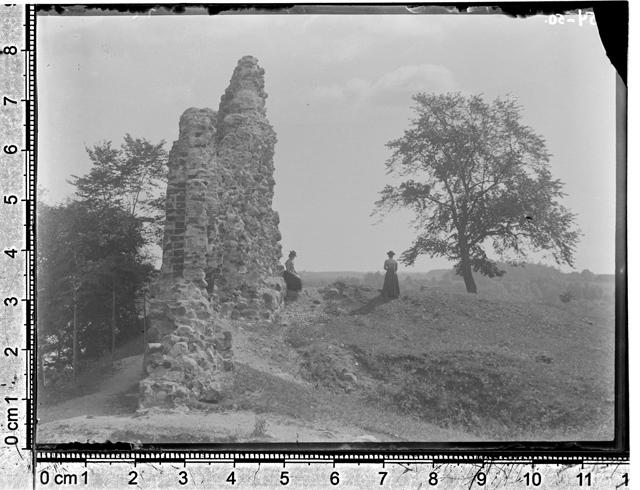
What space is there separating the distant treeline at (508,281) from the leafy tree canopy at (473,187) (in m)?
0.17

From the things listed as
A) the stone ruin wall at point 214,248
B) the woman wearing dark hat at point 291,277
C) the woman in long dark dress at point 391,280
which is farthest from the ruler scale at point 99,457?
the woman wearing dark hat at point 291,277

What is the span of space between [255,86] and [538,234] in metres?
4.58

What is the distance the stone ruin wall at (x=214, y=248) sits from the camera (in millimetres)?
8906

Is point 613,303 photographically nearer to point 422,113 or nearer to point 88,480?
point 422,113

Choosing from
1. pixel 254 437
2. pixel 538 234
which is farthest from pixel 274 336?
pixel 538 234

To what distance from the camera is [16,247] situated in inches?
337

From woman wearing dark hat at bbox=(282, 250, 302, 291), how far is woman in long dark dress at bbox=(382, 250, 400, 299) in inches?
50.7

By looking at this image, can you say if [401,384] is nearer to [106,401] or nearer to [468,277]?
[468,277]

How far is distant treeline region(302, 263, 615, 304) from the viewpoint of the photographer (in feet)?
32.3

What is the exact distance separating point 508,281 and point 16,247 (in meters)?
6.84

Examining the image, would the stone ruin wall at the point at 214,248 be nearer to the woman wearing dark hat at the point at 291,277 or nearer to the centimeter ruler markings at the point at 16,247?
the woman wearing dark hat at the point at 291,277

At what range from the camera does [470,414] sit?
8859mm

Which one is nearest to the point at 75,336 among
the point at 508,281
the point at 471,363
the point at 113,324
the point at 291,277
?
the point at 113,324

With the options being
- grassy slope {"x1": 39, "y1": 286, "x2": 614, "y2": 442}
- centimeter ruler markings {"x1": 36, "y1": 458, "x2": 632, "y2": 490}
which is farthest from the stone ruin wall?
centimeter ruler markings {"x1": 36, "y1": 458, "x2": 632, "y2": 490}
